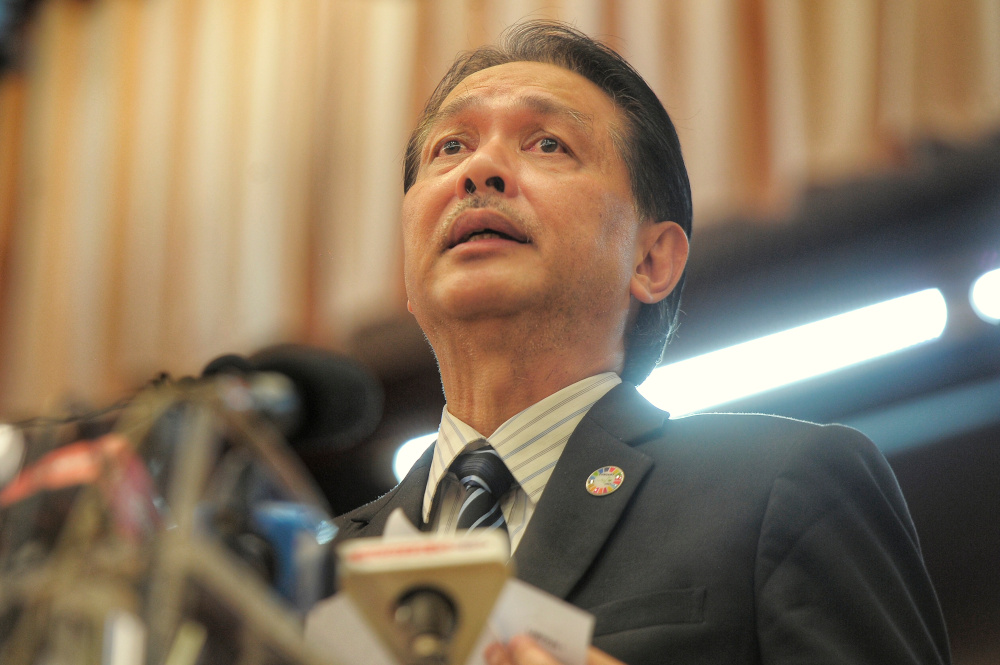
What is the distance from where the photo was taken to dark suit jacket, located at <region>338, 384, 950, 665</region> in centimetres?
104

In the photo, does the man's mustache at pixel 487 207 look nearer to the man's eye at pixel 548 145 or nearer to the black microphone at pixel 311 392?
the man's eye at pixel 548 145

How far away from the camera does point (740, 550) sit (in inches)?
43.6

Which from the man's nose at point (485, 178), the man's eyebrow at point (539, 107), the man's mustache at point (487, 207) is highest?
the man's eyebrow at point (539, 107)

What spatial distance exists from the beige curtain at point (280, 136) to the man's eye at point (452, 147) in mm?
1367

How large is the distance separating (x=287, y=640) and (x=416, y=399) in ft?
9.94

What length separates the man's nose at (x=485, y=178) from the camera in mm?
1535

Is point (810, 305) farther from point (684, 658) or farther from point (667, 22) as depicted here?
point (684, 658)

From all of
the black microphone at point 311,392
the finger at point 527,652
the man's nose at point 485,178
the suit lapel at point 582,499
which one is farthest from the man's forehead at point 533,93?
the finger at point 527,652

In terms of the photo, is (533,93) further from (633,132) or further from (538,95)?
(633,132)

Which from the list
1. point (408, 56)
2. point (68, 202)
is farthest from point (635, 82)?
point (68, 202)

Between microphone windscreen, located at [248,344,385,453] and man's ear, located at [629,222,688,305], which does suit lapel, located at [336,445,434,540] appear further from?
man's ear, located at [629,222,688,305]

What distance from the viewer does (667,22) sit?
Answer: 126 inches

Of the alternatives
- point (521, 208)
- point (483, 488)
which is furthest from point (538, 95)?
point (483, 488)

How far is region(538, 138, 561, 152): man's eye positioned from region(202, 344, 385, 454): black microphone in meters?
0.57
